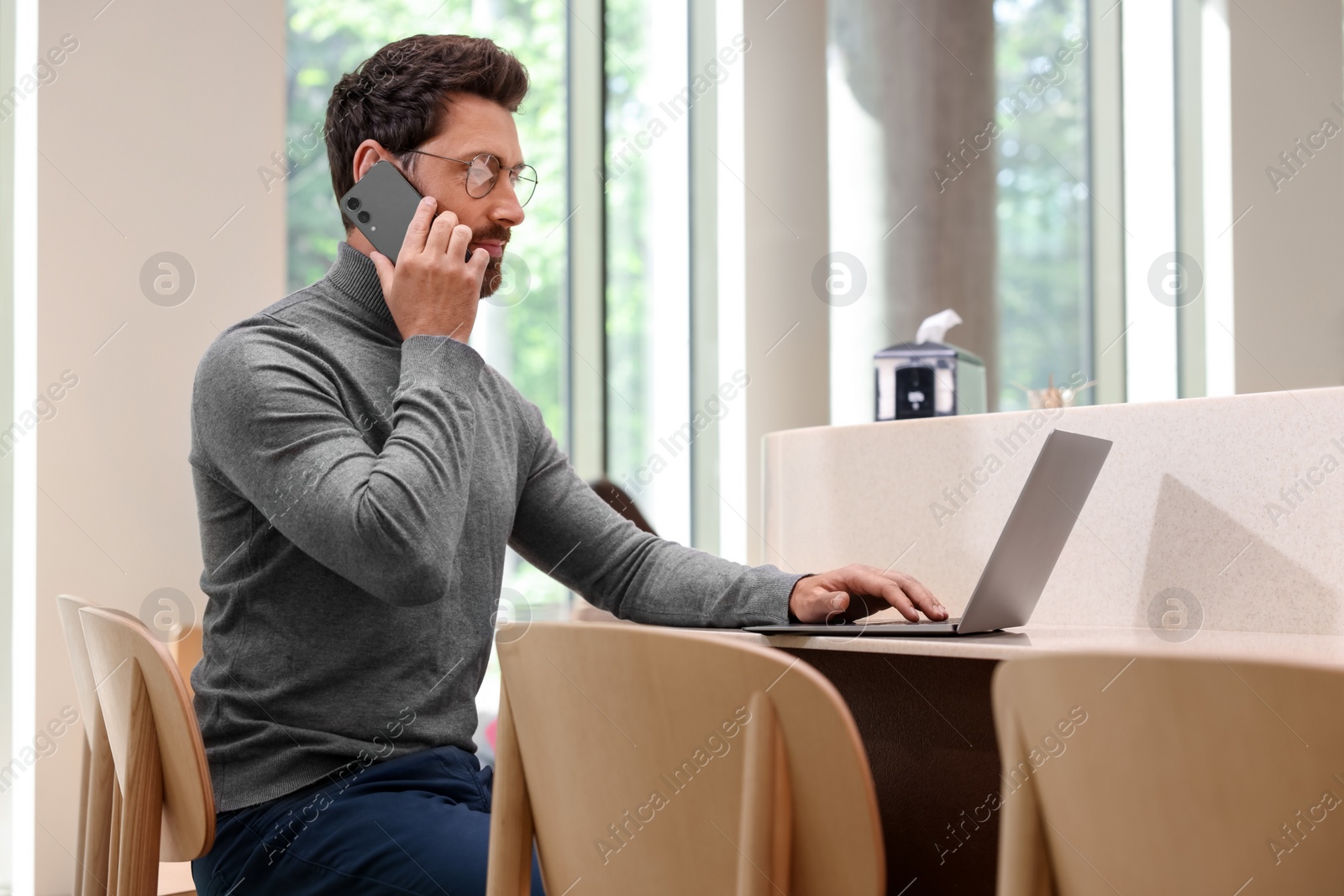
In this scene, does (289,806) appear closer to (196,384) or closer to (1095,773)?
(196,384)

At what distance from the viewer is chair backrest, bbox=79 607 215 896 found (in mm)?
1056

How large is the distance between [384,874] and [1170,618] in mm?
936

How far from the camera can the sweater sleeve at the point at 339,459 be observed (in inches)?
42.9

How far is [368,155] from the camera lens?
4.56 ft

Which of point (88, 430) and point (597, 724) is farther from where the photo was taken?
point (88, 430)

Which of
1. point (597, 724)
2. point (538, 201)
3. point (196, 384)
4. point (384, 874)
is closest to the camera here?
point (597, 724)

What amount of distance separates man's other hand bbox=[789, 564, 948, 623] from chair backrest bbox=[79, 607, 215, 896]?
649 millimetres

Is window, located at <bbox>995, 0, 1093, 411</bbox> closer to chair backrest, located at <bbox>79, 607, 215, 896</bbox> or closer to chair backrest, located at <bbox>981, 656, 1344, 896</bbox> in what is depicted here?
chair backrest, located at <bbox>79, 607, 215, 896</bbox>

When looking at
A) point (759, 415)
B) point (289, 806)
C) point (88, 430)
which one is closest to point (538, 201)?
point (759, 415)

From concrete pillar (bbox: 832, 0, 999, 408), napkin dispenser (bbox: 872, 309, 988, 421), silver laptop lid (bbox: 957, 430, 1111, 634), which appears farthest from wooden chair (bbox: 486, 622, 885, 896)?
concrete pillar (bbox: 832, 0, 999, 408)

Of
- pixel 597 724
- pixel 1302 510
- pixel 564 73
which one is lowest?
pixel 597 724

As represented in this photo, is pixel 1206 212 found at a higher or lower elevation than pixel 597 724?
higher

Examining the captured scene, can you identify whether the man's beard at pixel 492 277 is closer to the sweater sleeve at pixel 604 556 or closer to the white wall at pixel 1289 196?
the sweater sleeve at pixel 604 556

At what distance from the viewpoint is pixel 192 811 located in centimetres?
107
